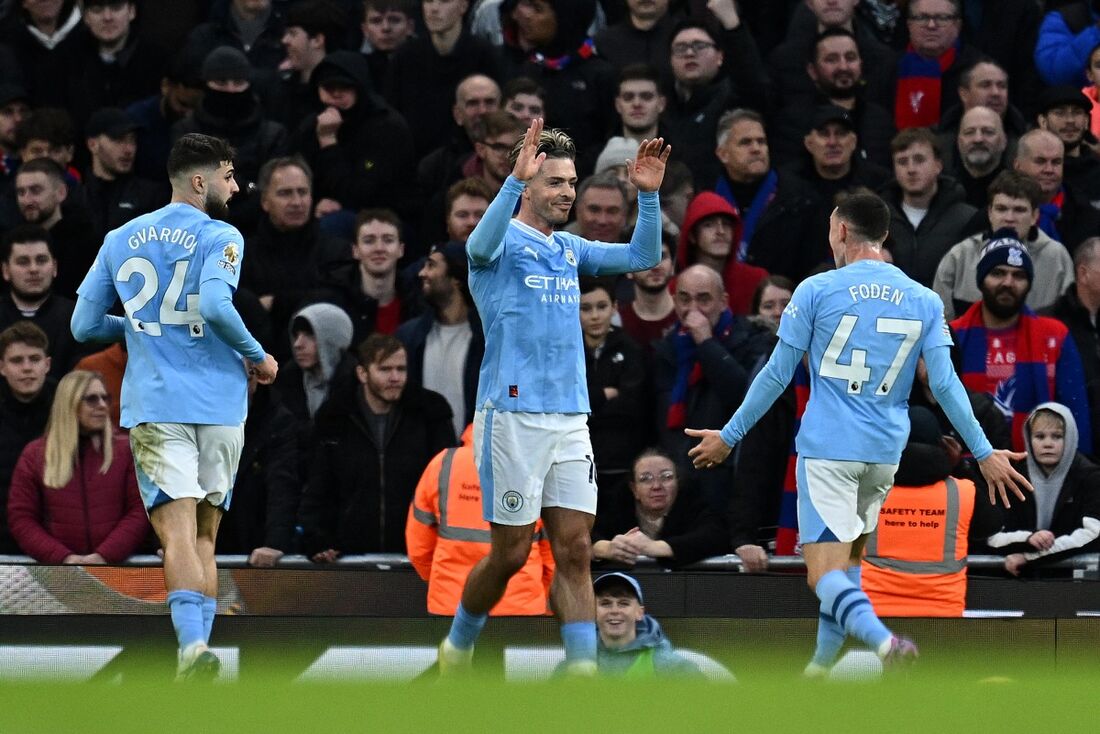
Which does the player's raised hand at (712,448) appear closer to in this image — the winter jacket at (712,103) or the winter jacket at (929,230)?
the winter jacket at (929,230)

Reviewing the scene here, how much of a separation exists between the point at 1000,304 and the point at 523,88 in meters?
3.57

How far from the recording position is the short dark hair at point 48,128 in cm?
1396

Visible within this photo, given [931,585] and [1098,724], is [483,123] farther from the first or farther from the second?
[1098,724]

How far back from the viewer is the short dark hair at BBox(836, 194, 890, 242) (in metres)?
9.15

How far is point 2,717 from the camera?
21.1ft

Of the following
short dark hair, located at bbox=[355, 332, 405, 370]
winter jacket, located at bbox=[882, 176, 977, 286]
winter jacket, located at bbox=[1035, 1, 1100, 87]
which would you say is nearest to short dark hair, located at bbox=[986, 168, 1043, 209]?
winter jacket, located at bbox=[882, 176, 977, 286]

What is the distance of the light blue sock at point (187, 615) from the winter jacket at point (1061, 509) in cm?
437

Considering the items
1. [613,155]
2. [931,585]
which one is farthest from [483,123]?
[931,585]

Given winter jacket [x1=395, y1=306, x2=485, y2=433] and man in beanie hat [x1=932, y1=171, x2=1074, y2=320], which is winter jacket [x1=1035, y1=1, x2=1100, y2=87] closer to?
man in beanie hat [x1=932, y1=171, x2=1074, y2=320]

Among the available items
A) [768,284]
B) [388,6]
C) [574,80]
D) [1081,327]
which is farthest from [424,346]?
[1081,327]

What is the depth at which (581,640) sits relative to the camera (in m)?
8.73

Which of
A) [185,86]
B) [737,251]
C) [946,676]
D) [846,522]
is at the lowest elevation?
[946,676]

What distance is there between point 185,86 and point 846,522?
7.03 metres

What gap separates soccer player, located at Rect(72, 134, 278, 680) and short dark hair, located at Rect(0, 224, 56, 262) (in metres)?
3.53
